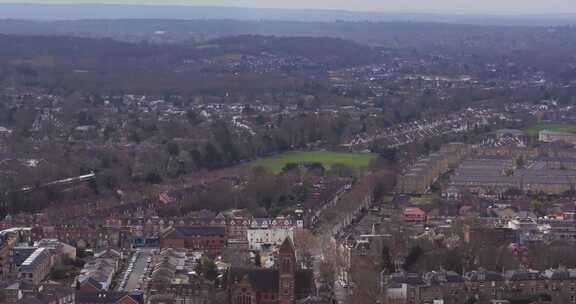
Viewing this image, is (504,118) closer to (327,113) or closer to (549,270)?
(327,113)

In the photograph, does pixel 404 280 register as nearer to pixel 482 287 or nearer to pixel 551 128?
pixel 482 287

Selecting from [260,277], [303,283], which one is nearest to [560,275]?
[303,283]

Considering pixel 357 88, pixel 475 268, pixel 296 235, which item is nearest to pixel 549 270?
pixel 475 268

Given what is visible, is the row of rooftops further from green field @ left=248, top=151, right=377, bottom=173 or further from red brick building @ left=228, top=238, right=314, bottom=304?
green field @ left=248, top=151, right=377, bottom=173

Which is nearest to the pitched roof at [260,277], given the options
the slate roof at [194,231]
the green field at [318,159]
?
the slate roof at [194,231]

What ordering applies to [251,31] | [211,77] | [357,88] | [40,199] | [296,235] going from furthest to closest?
[251,31]
[211,77]
[357,88]
[40,199]
[296,235]

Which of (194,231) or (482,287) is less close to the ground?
(482,287)
